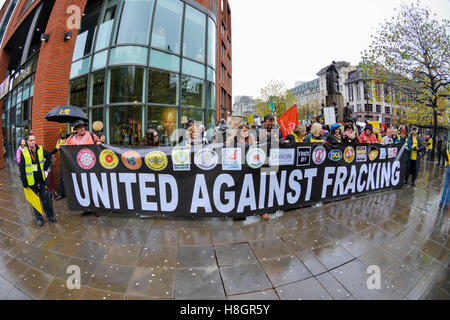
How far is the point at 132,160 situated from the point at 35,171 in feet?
6.68

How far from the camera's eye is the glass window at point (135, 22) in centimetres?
848

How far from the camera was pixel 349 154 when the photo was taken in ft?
15.6

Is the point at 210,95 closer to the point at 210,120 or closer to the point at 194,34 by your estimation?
the point at 210,120

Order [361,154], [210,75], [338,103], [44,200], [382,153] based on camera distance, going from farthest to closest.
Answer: [210,75] < [338,103] < [382,153] < [361,154] < [44,200]

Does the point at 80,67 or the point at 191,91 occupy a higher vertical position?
the point at 80,67

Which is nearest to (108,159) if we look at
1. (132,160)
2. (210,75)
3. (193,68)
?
(132,160)

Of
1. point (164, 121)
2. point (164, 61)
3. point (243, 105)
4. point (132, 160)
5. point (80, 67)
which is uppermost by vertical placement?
point (243, 105)

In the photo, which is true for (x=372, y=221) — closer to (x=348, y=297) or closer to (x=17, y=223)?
(x=348, y=297)

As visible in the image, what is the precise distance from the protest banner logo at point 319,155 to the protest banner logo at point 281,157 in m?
0.66

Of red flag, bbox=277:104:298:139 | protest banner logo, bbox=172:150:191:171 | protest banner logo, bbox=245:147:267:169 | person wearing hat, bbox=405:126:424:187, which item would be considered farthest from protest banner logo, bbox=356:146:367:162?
protest banner logo, bbox=172:150:191:171

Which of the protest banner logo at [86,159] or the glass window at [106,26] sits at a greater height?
the glass window at [106,26]

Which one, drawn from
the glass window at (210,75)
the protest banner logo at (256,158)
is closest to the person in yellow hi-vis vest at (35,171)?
the protest banner logo at (256,158)

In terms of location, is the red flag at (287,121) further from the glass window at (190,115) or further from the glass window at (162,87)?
the glass window at (162,87)
